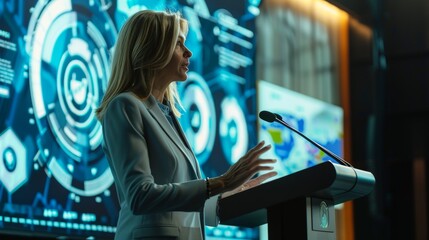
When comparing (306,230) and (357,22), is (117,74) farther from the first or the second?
(357,22)

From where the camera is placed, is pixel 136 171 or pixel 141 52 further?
pixel 141 52

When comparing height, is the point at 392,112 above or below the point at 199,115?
above

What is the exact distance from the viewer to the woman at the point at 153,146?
1.75 m

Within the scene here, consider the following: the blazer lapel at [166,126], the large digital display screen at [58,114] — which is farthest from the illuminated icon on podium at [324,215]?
the large digital display screen at [58,114]

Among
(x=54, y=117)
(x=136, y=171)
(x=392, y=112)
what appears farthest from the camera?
(x=392, y=112)

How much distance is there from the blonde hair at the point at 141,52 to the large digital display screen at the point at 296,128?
3.53 meters

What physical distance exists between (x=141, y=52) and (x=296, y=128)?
4066 mm

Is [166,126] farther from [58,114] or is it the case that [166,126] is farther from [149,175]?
[58,114]

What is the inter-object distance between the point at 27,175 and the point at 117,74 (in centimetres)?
186

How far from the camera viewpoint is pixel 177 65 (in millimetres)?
1976

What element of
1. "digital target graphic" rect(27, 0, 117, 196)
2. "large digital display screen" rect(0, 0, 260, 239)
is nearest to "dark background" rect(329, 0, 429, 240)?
"large digital display screen" rect(0, 0, 260, 239)

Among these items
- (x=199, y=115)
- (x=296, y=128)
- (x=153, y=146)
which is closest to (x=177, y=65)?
(x=153, y=146)

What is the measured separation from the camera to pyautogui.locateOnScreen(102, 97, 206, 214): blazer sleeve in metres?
1.73

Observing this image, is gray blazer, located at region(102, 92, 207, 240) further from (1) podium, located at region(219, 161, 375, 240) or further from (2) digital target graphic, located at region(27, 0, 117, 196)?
(2) digital target graphic, located at region(27, 0, 117, 196)
